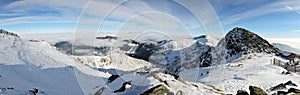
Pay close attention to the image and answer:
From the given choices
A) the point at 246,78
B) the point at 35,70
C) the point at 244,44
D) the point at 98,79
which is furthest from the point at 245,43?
the point at 35,70

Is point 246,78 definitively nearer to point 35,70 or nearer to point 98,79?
point 98,79

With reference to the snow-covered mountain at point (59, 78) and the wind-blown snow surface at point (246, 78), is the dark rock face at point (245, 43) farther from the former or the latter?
the snow-covered mountain at point (59, 78)

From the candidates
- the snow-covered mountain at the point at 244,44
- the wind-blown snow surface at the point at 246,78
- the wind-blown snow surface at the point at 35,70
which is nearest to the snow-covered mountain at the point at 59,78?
the wind-blown snow surface at the point at 35,70

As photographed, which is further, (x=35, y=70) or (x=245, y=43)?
(x=245, y=43)

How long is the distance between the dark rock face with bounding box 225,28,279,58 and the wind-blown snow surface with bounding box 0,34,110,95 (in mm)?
50125

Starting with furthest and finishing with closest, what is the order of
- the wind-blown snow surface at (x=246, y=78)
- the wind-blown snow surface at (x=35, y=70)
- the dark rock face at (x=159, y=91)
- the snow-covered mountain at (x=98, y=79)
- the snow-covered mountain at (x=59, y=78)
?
the wind-blown snow surface at (x=246, y=78), the wind-blown snow surface at (x=35, y=70), the snow-covered mountain at (x=98, y=79), the snow-covered mountain at (x=59, y=78), the dark rock face at (x=159, y=91)

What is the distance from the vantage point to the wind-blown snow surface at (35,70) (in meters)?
29.5

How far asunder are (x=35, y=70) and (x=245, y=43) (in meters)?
62.9

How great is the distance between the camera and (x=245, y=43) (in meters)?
81.2

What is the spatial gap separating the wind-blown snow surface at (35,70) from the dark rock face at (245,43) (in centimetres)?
5013

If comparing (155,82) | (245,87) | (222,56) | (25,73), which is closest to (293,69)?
(245,87)

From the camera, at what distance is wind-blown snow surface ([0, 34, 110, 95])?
1160 inches

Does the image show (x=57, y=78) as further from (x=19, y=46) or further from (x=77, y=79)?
(x=19, y=46)

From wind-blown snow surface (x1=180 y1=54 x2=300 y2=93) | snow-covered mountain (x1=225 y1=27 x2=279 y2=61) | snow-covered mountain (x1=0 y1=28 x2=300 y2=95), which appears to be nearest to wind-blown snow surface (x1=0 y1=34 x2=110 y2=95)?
snow-covered mountain (x1=0 y1=28 x2=300 y2=95)
